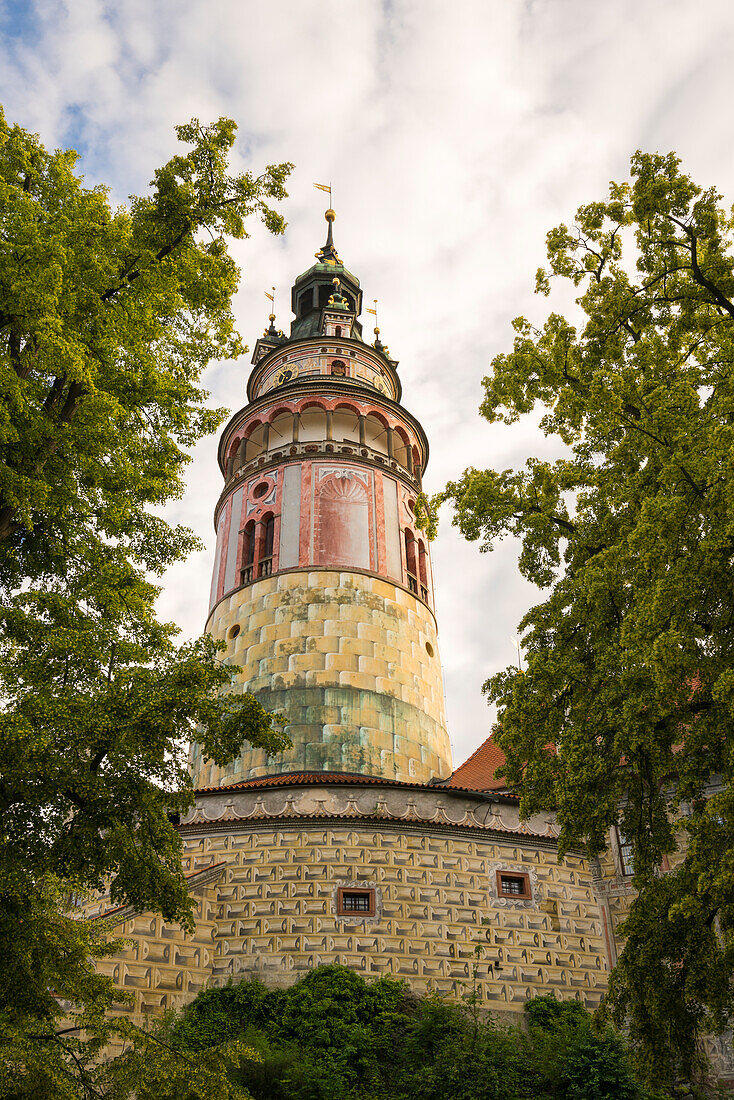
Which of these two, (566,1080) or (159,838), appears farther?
(566,1080)

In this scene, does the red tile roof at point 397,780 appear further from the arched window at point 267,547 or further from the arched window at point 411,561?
the arched window at point 267,547

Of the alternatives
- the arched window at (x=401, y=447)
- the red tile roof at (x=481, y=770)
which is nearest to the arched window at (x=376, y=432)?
the arched window at (x=401, y=447)

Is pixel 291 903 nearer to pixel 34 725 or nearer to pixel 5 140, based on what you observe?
pixel 34 725

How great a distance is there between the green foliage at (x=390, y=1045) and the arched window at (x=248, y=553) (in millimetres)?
10393

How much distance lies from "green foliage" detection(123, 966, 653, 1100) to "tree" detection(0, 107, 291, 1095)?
3.42 metres

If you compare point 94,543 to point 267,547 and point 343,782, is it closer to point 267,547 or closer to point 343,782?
point 343,782

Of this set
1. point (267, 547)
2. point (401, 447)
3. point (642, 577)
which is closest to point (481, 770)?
point (267, 547)

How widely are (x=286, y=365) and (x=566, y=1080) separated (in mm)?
20457

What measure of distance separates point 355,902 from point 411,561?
10.2 metres

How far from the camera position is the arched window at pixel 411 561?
2291 cm

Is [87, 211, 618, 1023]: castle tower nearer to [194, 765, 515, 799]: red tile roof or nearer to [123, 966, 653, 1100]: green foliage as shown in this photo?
[194, 765, 515, 799]: red tile roof

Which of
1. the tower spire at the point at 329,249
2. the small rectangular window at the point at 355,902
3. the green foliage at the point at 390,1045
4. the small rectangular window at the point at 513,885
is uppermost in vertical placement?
the tower spire at the point at 329,249

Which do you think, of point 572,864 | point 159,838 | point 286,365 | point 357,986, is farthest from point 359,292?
point 159,838

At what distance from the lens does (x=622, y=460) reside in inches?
409
